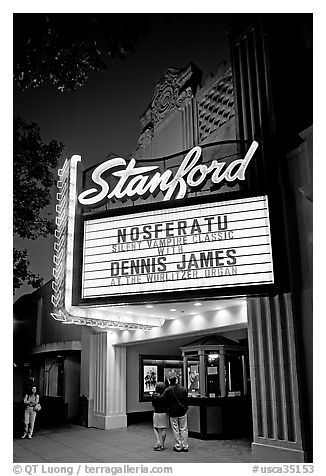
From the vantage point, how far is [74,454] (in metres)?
9.98

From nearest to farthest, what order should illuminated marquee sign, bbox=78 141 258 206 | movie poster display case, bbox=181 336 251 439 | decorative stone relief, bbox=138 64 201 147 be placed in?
1. illuminated marquee sign, bbox=78 141 258 206
2. movie poster display case, bbox=181 336 251 439
3. decorative stone relief, bbox=138 64 201 147

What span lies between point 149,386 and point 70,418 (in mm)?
3654

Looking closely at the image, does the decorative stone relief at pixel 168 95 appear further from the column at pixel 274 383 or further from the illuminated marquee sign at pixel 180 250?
the column at pixel 274 383

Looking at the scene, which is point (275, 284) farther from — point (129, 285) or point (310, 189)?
point (129, 285)

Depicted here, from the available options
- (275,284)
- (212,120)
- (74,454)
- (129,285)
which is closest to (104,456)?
(74,454)

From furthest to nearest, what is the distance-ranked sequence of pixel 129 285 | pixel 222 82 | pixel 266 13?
pixel 222 82 < pixel 266 13 < pixel 129 285

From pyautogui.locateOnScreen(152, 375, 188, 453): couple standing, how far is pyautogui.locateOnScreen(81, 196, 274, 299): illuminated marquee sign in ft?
8.89

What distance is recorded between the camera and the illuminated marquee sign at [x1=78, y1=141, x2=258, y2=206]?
8992 millimetres

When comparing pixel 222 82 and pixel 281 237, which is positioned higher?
pixel 222 82

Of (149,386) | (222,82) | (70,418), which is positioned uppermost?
(222,82)

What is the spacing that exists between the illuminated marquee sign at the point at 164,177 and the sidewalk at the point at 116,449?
497 cm

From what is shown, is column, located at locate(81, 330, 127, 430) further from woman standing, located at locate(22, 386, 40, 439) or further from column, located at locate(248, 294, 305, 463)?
column, located at locate(248, 294, 305, 463)

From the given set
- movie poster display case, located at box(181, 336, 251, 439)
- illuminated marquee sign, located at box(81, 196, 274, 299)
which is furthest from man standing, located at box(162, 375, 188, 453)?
illuminated marquee sign, located at box(81, 196, 274, 299)

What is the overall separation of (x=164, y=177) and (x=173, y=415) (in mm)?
4806
